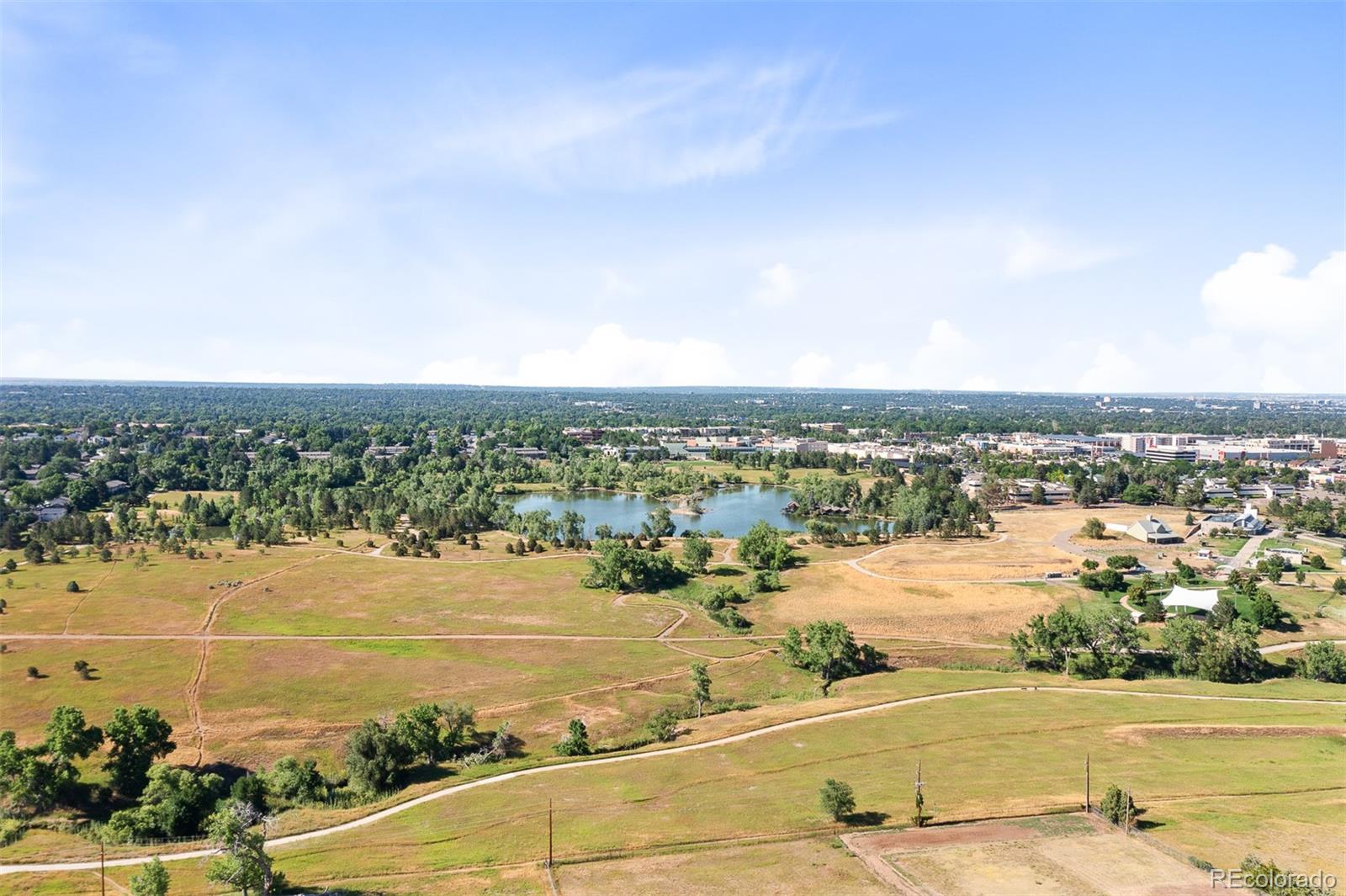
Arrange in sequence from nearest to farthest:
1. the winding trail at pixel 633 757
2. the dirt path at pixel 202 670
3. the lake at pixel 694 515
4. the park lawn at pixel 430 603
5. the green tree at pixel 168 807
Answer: the winding trail at pixel 633 757, the green tree at pixel 168 807, the dirt path at pixel 202 670, the park lawn at pixel 430 603, the lake at pixel 694 515

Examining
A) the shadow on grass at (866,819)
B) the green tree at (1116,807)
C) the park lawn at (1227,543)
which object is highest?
the park lawn at (1227,543)

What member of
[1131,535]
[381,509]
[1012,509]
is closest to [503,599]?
[381,509]

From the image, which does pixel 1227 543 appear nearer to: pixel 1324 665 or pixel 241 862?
pixel 1324 665

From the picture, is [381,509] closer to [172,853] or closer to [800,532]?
[800,532]

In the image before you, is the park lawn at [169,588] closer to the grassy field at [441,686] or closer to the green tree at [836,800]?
the grassy field at [441,686]

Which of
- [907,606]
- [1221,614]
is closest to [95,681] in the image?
[907,606]

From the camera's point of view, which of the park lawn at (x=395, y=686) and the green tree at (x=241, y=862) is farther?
the park lawn at (x=395, y=686)

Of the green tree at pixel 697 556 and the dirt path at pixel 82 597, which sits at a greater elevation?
the green tree at pixel 697 556

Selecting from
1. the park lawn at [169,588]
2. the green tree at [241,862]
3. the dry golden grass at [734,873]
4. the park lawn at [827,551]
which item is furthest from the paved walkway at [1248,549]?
the park lawn at [169,588]
